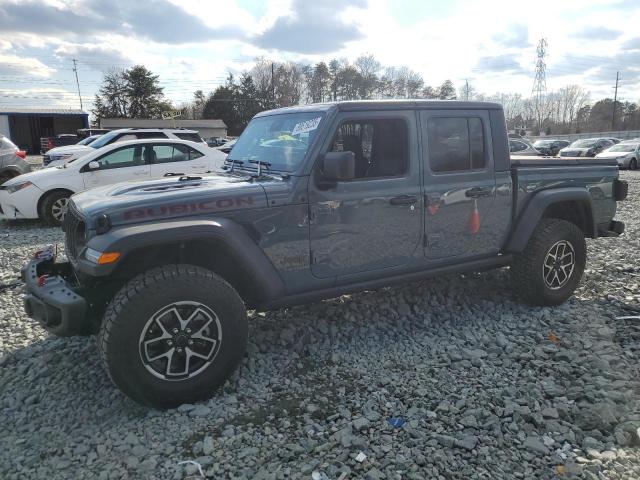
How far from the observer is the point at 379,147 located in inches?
161

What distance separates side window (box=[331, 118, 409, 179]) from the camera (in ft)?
13.0

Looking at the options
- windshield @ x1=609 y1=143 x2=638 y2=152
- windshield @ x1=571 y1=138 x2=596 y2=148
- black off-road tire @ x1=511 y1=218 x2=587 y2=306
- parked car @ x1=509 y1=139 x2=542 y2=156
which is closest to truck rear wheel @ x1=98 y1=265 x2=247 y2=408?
black off-road tire @ x1=511 y1=218 x2=587 y2=306

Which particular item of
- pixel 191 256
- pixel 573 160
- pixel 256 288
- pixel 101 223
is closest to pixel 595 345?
pixel 573 160

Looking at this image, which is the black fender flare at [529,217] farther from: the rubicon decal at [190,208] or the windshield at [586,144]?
the windshield at [586,144]

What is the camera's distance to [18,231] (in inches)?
342

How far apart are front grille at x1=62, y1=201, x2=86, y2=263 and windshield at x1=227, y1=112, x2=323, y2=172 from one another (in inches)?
54.6

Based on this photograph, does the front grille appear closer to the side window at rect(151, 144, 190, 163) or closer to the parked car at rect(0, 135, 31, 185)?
the side window at rect(151, 144, 190, 163)

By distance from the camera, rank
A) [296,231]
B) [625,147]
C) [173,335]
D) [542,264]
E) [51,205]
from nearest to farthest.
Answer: [173,335] < [296,231] < [542,264] < [51,205] < [625,147]

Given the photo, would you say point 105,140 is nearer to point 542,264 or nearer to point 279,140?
point 279,140

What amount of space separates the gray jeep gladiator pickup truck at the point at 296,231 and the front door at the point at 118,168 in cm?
523

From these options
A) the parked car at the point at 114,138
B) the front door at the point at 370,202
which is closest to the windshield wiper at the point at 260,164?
the front door at the point at 370,202

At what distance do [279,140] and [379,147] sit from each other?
83cm

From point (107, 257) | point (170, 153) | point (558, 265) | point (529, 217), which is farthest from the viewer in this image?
point (170, 153)

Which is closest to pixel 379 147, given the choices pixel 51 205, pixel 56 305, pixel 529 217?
pixel 529 217
